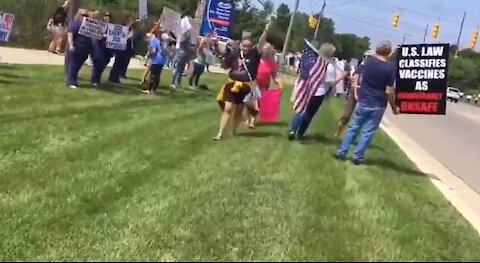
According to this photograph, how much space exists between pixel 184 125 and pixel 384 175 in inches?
144

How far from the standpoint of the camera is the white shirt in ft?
38.4

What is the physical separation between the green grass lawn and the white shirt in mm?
814

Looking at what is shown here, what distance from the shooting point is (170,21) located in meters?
22.2

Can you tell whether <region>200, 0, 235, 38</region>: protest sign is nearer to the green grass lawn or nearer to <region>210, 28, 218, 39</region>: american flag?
<region>210, 28, 218, 39</region>: american flag

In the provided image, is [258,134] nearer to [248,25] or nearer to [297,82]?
[297,82]

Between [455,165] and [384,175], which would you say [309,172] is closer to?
[384,175]

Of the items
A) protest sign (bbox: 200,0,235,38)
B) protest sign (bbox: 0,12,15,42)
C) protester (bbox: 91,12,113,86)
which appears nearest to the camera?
protest sign (bbox: 0,12,15,42)

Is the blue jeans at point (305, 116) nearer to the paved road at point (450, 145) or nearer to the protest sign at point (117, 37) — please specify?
the paved road at point (450, 145)

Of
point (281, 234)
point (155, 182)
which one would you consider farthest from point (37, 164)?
point (281, 234)

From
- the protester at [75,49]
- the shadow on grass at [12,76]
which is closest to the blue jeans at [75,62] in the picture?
the protester at [75,49]

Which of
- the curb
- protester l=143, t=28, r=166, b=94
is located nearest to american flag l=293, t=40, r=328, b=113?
the curb

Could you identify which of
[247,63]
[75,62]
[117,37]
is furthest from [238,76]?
[117,37]

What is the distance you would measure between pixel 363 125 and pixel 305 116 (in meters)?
1.84

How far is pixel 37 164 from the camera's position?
7.49 m
